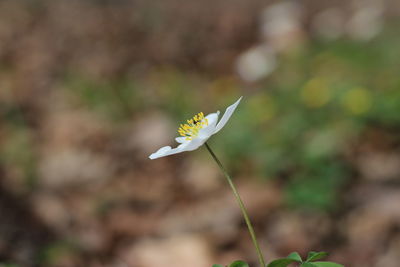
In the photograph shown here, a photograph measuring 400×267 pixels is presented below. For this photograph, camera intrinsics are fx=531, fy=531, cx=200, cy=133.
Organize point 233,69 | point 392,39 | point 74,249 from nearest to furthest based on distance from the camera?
point 74,249, point 392,39, point 233,69

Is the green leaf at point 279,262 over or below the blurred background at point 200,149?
below

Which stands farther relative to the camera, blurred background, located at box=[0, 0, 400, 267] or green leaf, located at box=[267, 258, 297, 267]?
blurred background, located at box=[0, 0, 400, 267]

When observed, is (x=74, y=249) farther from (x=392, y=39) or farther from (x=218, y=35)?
(x=218, y=35)

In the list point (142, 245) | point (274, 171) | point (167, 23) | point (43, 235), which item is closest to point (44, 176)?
point (43, 235)

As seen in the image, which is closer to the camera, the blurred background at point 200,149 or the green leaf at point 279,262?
the green leaf at point 279,262

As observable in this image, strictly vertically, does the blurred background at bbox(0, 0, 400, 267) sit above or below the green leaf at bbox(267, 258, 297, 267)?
above

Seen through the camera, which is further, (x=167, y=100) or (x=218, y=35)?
(x=218, y=35)

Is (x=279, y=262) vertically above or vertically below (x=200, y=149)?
below

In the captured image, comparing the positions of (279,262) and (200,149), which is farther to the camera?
(200,149)
